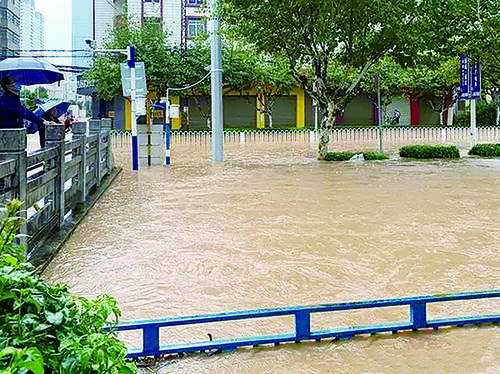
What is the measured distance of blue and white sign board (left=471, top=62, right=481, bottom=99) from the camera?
18203mm

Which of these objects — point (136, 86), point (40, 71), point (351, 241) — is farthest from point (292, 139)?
point (351, 241)

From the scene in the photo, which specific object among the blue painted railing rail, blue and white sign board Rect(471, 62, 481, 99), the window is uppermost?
the window

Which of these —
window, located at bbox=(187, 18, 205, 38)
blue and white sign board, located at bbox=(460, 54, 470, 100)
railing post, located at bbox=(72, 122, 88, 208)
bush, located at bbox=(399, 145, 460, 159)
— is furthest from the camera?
window, located at bbox=(187, 18, 205, 38)

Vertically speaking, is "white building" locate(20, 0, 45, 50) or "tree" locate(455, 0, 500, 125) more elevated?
"white building" locate(20, 0, 45, 50)

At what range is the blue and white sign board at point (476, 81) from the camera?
59.7 feet

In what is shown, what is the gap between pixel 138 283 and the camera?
491cm

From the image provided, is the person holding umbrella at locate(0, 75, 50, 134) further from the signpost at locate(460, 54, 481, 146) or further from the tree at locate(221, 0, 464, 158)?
the signpost at locate(460, 54, 481, 146)

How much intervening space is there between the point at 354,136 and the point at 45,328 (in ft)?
89.2

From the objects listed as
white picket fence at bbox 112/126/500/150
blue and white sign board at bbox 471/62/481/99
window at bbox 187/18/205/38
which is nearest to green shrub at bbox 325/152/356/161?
blue and white sign board at bbox 471/62/481/99

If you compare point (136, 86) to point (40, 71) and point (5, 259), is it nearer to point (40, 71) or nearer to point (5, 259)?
point (40, 71)

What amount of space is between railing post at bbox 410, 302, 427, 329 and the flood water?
0.07 metres

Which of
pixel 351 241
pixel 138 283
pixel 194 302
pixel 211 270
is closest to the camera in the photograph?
pixel 194 302

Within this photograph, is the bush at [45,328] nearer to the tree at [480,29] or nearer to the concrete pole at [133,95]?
the concrete pole at [133,95]

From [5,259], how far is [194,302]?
2.74 meters
